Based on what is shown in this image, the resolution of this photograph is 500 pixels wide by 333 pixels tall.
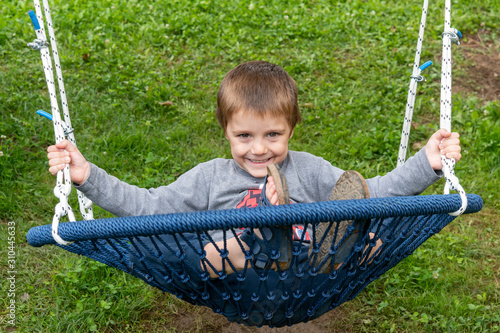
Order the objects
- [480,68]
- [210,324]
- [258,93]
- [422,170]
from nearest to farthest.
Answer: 1. [422,170]
2. [258,93]
3. [210,324]
4. [480,68]

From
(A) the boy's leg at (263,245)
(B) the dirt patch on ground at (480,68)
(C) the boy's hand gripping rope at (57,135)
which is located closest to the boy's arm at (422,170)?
(A) the boy's leg at (263,245)

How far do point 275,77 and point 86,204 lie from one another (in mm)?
882

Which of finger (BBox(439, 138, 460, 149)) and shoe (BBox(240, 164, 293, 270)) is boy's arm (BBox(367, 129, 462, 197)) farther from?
shoe (BBox(240, 164, 293, 270))

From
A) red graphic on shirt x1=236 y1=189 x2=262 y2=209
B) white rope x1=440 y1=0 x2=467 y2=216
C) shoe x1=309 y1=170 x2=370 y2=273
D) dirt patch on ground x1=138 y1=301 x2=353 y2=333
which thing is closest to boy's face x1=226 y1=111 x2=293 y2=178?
red graphic on shirt x1=236 y1=189 x2=262 y2=209

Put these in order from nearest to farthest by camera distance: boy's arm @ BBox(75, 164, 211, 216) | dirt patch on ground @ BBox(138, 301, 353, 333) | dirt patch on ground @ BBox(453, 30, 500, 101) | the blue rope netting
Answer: the blue rope netting
boy's arm @ BBox(75, 164, 211, 216)
dirt patch on ground @ BBox(138, 301, 353, 333)
dirt patch on ground @ BBox(453, 30, 500, 101)

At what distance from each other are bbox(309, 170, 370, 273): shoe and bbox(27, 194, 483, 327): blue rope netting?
0.02 m

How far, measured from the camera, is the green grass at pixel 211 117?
8.43 feet

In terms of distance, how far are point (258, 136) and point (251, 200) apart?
0.26 meters

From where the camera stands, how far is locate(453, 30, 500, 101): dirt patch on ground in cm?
394

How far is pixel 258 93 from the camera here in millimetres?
2090

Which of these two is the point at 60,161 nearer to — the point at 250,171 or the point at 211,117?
the point at 250,171

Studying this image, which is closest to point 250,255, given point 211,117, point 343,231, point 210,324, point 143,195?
point 343,231

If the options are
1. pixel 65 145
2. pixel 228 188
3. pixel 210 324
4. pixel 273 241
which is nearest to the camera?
pixel 273 241

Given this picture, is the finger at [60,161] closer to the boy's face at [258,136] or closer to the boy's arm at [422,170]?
the boy's face at [258,136]
